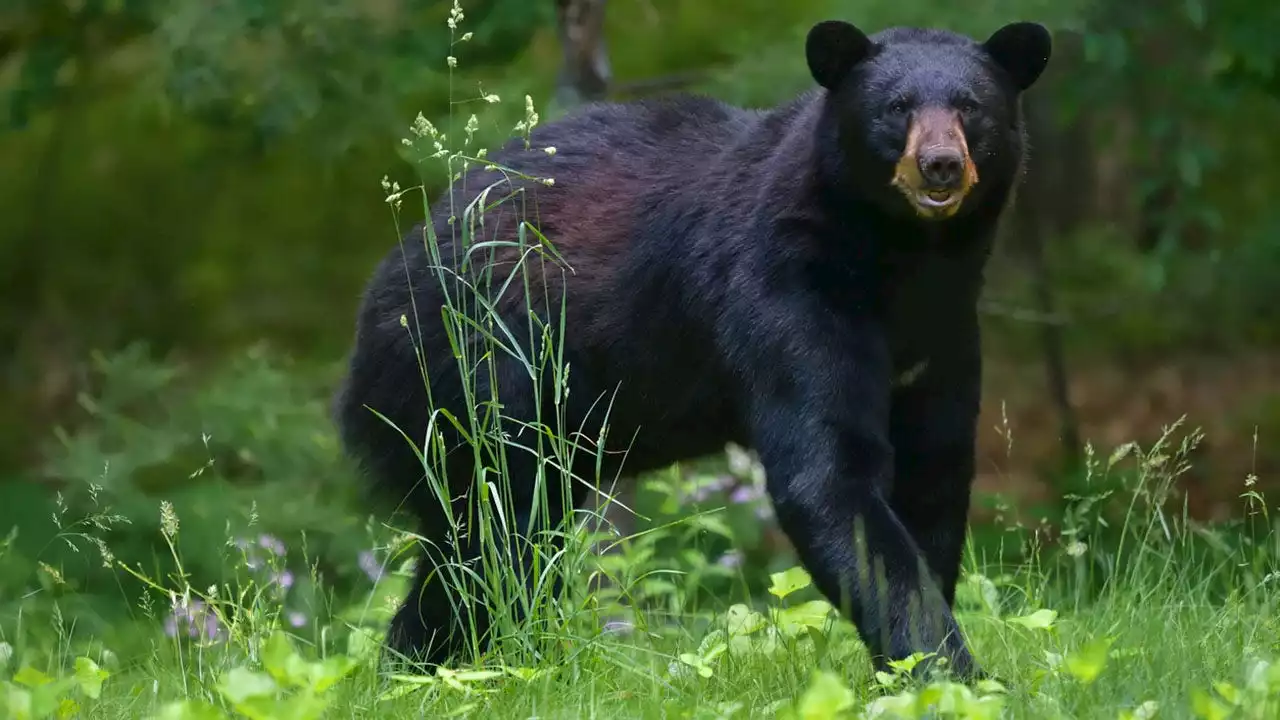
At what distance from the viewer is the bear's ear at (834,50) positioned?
13.7 feet

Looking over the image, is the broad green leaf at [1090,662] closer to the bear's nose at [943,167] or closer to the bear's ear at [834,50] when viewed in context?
the bear's nose at [943,167]

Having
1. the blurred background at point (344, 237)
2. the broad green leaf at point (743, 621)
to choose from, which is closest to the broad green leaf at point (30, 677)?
the blurred background at point (344, 237)

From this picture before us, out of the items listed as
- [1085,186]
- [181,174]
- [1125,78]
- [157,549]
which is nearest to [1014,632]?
[1125,78]

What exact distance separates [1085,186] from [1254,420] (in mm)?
2981

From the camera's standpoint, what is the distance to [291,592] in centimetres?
706

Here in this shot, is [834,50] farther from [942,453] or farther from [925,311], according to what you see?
[942,453]


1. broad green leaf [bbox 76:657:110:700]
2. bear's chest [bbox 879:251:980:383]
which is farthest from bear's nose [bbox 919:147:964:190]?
broad green leaf [bbox 76:657:110:700]

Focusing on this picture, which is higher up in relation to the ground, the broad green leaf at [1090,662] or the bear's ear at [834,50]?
the bear's ear at [834,50]

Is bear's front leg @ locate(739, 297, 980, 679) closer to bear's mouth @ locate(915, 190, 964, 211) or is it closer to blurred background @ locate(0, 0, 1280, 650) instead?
bear's mouth @ locate(915, 190, 964, 211)

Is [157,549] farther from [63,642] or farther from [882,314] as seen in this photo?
[882,314]

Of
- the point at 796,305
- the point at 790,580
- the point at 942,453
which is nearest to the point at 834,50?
the point at 796,305

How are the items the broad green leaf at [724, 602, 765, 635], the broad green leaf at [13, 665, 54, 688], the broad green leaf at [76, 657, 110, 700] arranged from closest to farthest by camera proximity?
the broad green leaf at [13, 665, 54, 688] → the broad green leaf at [76, 657, 110, 700] → the broad green leaf at [724, 602, 765, 635]

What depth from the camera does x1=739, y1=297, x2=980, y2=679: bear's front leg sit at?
3.69 metres

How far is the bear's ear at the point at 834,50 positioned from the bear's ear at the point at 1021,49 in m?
0.33
